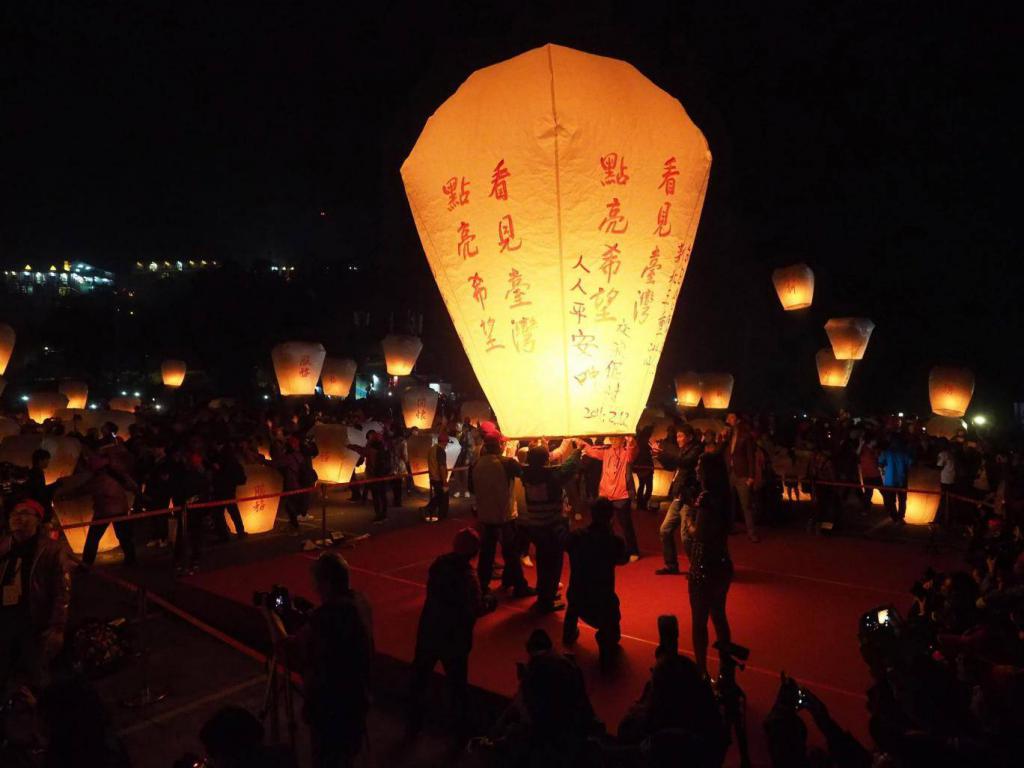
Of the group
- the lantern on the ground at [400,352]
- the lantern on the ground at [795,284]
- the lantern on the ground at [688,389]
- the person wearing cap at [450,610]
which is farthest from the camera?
the lantern on the ground at [688,389]

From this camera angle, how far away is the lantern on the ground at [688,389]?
71.3 ft

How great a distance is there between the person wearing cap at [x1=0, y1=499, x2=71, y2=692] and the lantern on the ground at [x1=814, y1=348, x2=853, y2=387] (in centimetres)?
1669

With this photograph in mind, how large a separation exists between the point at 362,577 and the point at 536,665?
5.88m

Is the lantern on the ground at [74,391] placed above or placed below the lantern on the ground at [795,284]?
below

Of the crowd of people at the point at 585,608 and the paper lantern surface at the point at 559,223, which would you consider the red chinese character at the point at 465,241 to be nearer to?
the paper lantern surface at the point at 559,223

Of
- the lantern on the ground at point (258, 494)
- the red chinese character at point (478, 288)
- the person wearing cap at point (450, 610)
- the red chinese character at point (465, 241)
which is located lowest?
the lantern on the ground at point (258, 494)

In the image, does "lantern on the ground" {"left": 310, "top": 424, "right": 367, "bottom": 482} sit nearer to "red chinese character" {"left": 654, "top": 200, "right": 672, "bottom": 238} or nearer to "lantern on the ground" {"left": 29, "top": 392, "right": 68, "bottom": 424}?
"red chinese character" {"left": 654, "top": 200, "right": 672, "bottom": 238}

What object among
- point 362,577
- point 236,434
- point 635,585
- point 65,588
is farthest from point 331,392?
point 65,588

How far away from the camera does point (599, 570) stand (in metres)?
5.27

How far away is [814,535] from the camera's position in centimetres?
1012

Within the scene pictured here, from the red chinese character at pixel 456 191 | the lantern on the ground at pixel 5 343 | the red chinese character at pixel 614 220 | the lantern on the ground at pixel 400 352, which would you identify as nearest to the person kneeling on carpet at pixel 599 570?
the red chinese character at pixel 614 220

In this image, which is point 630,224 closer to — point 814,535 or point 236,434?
point 814,535

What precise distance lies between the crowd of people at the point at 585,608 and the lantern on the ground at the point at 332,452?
1.31m

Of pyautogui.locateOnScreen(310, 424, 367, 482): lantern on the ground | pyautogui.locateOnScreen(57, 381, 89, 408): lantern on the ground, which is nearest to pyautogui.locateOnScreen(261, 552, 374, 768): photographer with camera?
pyautogui.locateOnScreen(310, 424, 367, 482): lantern on the ground
